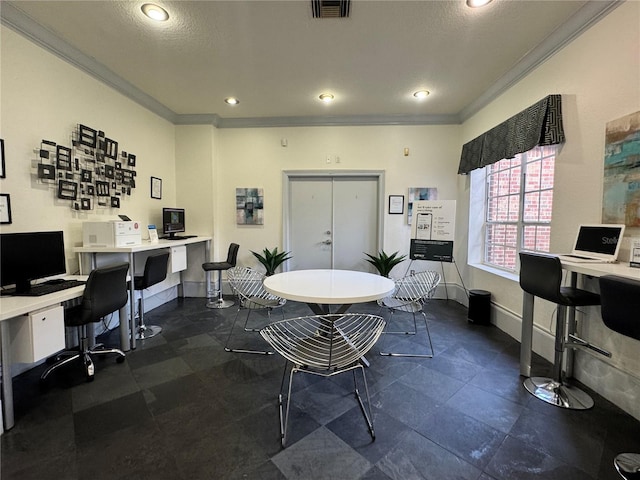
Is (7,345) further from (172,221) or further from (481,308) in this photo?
(481,308)

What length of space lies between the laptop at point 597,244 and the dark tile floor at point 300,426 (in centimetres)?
102

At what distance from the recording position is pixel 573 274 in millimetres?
2158

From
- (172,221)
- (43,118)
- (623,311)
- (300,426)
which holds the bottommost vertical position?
(300,426)

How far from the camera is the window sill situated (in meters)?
3.13

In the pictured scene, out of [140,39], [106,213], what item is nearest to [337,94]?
[140,39]

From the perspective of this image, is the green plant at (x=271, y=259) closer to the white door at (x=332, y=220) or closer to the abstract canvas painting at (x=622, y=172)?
the white door at (x=332, y=220)

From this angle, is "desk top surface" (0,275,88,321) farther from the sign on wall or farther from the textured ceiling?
the sign on wall

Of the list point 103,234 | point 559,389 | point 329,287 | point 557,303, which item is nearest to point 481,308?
point 559,389

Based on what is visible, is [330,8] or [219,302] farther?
[219,302]

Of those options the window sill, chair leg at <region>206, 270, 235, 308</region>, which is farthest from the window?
chair leg at <region>206, 270, 235, 308</region>

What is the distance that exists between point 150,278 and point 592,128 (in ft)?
13.8

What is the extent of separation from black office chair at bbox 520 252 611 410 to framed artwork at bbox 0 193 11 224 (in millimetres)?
4027

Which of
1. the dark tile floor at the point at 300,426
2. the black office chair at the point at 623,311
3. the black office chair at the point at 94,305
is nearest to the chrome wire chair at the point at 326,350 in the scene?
the dark tile floor at the point at 300,426

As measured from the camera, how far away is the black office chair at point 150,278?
2.93 m
